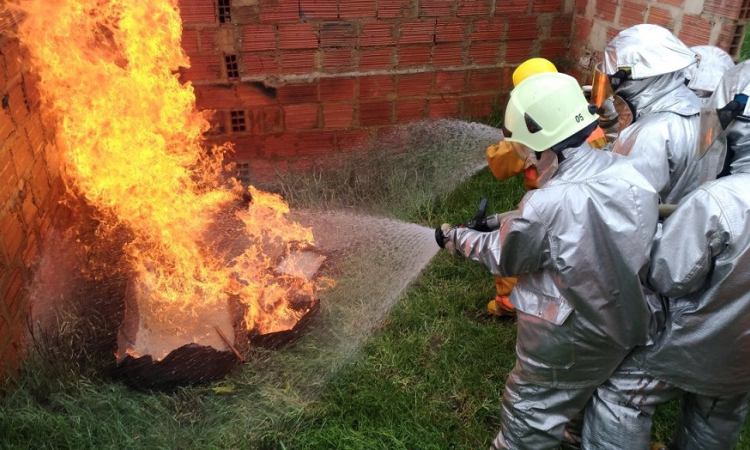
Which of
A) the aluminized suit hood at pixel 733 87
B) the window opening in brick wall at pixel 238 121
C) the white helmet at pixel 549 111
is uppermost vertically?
the aluminized suit hood at pixel 733 87

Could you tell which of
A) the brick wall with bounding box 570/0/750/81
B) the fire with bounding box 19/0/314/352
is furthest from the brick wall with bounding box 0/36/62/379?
the brick wall with bounding box 570/0/750/81

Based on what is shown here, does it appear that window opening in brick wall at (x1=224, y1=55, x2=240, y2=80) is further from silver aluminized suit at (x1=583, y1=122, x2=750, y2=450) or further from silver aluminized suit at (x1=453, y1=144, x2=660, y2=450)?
silver aluminized suit at (x1=583, y1=122, x2=750, y2=450)

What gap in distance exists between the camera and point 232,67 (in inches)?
219

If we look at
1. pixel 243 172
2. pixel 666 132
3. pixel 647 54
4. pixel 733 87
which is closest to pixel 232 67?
pixel 243 172

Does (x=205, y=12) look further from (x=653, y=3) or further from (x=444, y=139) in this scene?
(x=653, y=3)

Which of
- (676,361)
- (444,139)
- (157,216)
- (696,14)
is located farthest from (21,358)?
(696,14)

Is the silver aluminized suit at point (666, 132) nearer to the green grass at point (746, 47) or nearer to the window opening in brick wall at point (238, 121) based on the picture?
the green grass at point (746, 47)

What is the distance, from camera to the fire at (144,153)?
163 inches

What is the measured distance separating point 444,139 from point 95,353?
406 centimetres

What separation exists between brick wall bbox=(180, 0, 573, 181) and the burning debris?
1.35ft

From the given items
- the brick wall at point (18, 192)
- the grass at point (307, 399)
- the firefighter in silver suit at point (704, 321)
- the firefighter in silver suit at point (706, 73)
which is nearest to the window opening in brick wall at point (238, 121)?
the brick wall at point (18, 192)

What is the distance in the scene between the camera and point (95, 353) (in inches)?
151

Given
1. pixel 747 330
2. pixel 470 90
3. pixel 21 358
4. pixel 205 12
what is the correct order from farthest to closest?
pixel 470 90 < pixel 205 12 < pixel 21 358 < pixel 747 330

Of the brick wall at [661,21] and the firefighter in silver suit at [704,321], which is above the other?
the brick wall at [661,21]
